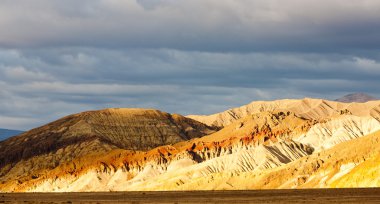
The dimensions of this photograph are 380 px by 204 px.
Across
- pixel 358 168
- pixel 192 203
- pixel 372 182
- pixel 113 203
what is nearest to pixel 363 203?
pixel 192 203

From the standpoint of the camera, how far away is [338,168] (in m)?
190

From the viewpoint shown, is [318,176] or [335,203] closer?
[335,203]

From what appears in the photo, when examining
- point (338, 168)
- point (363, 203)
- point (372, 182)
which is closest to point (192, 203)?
point (363, 203)

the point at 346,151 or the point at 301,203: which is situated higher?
the point at 346,151

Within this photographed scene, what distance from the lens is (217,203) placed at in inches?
3893

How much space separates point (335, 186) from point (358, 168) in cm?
669

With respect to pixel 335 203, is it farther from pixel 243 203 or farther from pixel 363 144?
pixel 363 144

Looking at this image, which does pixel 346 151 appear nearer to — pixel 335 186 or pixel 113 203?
pixel 335 186

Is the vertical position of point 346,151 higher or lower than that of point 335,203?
higher

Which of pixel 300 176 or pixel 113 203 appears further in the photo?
pixel 300 176

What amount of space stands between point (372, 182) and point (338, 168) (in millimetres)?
42171

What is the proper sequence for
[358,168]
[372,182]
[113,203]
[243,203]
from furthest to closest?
[358,168] < [372,182] < [113,203] < [243,203]

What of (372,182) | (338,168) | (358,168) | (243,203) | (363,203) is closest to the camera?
(363,203)

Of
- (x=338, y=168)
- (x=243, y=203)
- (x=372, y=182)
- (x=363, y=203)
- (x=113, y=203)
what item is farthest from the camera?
(x=338, y=168)
